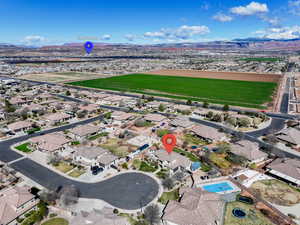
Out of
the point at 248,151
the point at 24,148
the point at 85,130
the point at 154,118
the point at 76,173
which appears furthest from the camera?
the point at 154,118

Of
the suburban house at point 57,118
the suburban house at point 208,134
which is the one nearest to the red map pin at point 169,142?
the suburban house at point 208,134

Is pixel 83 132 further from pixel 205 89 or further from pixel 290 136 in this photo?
pixel 205 89

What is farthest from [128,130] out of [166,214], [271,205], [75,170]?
[271,205]

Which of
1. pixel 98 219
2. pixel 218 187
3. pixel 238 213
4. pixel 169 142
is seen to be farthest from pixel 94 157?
pixel 238 213

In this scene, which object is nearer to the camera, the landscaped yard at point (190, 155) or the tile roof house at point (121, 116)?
the landscaped yard at point (190, 155)

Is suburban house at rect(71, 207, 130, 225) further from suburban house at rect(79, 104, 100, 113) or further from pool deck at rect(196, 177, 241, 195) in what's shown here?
suburban house at rect(79, 104, 100, 113)

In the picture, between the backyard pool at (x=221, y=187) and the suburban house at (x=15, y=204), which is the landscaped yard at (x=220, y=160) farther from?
the suburban house at (x=15, y=204)
